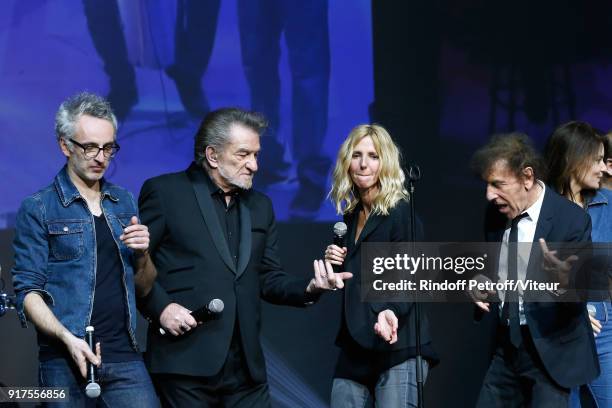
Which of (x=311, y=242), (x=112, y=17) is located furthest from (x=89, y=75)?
(x=311, y=242)

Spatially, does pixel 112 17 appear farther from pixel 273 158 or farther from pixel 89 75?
pixel 273 158

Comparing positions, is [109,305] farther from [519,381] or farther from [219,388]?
[519,381]

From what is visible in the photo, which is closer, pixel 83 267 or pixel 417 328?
pixel 83 267

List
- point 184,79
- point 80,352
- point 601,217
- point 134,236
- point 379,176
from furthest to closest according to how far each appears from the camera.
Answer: point 184,79, point 601,217, point 379,176, point 134,236, point 80,352

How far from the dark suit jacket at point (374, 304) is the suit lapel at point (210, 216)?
519 millimetres

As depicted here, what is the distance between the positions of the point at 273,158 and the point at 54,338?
2201 millimetres

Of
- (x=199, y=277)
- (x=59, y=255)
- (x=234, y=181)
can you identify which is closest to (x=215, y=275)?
(x=199, y=277)

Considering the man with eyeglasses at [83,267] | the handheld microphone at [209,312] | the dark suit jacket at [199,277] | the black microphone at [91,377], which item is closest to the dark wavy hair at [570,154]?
the dark suit jacket at [199,277]

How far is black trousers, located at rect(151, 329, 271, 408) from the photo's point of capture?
3.46 m

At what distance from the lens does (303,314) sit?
517cm

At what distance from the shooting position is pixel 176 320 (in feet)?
11.2

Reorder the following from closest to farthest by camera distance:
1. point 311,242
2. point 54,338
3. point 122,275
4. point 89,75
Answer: point 54,338 → point 122,275 → point 89,75 → point 311,242

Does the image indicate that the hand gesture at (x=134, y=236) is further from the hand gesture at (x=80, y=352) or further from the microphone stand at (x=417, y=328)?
the microphone stand at (x=417, y=328)

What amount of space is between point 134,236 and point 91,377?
0.47 metres
